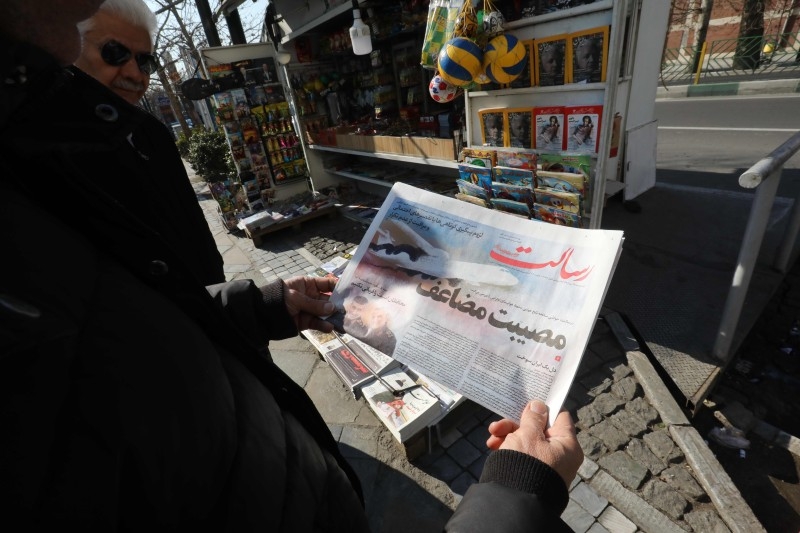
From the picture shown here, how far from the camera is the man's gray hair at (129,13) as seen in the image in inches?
69.6

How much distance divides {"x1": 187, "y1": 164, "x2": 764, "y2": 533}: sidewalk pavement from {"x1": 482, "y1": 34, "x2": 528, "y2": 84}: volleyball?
201cm

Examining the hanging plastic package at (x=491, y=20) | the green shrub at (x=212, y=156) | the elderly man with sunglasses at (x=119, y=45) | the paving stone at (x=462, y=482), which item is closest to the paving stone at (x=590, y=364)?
the paving stone at (x=462, y=482)

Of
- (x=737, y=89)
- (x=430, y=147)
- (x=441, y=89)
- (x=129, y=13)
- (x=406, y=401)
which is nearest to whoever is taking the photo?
(x=129, y=13)

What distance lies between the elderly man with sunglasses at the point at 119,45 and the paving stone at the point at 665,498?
329cm

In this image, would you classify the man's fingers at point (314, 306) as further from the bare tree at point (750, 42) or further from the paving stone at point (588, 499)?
the bare tree at point (750, 42)

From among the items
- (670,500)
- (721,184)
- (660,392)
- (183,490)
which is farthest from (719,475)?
(721,184)

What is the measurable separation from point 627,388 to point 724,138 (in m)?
7.94

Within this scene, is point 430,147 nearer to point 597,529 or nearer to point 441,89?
point 441,89

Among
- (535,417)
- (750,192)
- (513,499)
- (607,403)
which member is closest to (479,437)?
(607,403)

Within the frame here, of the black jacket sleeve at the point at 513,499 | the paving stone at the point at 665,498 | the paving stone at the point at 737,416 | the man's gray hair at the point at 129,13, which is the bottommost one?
the paving stone at the point at 737,416

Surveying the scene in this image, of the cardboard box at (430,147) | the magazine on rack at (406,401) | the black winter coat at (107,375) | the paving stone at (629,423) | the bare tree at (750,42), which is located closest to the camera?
the black winter coat at (107,375)

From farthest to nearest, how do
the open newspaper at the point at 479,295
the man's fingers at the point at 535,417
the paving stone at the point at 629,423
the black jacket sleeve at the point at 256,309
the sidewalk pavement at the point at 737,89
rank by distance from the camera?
the sidewalk pavement at the point at 737,89
the paving stone at the point at 629,423
the black jacket sleeve at the point at 256,309
the open newspaper at the point at 479,295
the man's fingers at the point at 535,417

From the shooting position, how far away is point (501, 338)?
1.07 meters

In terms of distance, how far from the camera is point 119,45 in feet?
6.09
